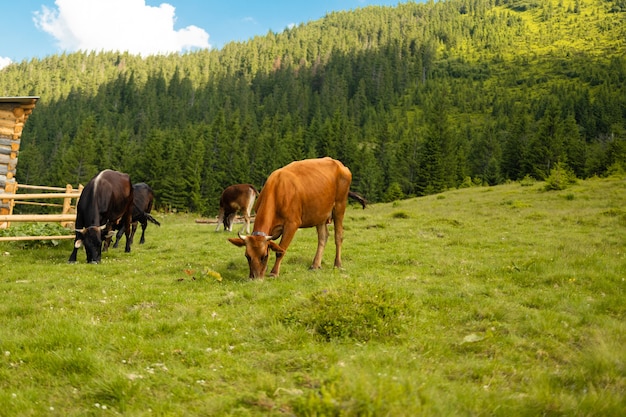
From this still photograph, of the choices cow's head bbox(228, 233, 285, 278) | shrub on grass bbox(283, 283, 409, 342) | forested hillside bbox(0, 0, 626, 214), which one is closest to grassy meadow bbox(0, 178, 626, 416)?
shrub on grass bbox(283, 283, 409, 342)

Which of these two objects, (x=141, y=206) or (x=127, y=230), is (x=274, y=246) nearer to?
(x=127, y=230)

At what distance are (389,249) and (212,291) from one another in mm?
7736

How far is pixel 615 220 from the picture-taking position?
63.1ft

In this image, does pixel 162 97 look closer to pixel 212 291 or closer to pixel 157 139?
pixel 157 139

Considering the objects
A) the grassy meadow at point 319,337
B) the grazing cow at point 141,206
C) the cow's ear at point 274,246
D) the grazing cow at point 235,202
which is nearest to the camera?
the grassy meadow at point 319,337

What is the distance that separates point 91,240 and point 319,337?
31.1ft

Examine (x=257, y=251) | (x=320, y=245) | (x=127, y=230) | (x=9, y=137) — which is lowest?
(x=127, y=230)

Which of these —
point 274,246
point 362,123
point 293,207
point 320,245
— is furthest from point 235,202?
point 362,123

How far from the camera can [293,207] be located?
420 inches

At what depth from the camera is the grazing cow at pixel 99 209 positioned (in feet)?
41.7

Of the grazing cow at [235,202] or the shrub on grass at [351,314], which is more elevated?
the grazing cow at [235,202]

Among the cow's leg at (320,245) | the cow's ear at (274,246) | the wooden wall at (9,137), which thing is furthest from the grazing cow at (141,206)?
the cow's ear at (274,246)

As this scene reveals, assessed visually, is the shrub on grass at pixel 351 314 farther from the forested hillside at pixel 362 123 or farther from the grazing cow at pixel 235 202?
the forested hillside at pixel 362 123

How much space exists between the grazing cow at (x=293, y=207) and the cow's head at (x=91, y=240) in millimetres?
5220
